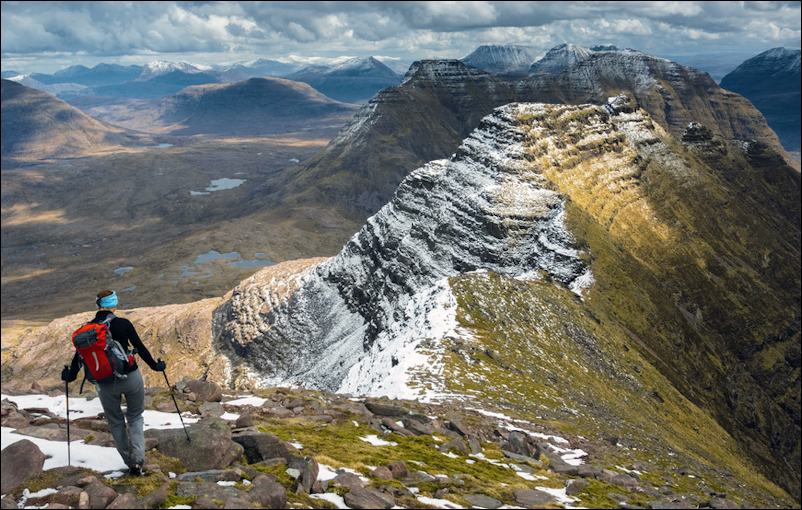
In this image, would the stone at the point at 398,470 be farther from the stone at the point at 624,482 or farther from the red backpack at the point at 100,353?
the stone at the point at 624,482

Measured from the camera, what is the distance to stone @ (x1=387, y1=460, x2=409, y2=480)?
21625 millimetres

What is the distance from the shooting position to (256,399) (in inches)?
1300

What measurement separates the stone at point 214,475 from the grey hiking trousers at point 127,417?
5.00 ft

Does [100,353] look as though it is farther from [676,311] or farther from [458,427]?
[676,311]

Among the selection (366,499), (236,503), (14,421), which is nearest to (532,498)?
(366,499)

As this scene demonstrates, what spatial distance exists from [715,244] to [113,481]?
15741 centimetres

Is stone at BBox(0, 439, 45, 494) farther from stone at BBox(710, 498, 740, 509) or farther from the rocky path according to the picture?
stone at BBox(710, 498, 740, 509)

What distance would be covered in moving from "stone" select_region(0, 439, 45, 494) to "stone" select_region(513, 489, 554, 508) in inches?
680

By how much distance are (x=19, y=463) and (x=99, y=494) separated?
3622 mm

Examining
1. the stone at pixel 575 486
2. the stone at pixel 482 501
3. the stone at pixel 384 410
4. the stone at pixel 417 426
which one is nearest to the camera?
the stone at pixel 482 501

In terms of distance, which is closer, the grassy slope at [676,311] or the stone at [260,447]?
the stone at [260,447]

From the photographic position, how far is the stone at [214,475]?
1766cm

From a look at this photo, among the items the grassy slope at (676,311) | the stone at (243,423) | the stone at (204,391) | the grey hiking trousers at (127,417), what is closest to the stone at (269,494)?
the grey hiking trousers at (127,417)

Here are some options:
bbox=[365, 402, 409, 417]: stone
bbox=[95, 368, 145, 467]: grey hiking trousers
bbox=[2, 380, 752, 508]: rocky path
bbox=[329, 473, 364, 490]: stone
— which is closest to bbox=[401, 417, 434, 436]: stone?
bbox=[2, 380, 752, 508]: rocky path
